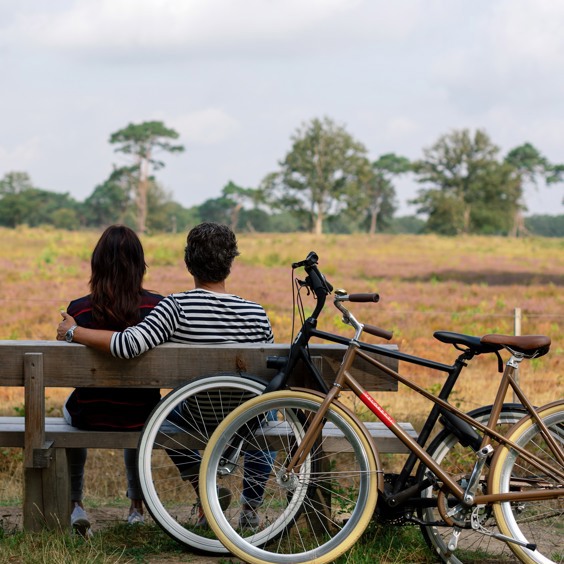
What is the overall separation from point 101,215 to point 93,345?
346ft

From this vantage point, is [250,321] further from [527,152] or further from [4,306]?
[527,152]

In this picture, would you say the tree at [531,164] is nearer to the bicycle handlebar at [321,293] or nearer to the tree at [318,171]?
the tree at [318,171]

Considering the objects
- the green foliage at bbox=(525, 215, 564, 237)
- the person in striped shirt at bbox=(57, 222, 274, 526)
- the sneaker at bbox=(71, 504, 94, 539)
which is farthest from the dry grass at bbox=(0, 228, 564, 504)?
the green foliage at bbox=(525, 215, 564, 237)

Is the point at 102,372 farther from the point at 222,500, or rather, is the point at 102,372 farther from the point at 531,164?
the point at 531,164

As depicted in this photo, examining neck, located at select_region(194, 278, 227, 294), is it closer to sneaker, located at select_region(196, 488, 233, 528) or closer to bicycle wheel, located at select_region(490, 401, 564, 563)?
sneaker, located at select_region(196, 488, 233, 528)

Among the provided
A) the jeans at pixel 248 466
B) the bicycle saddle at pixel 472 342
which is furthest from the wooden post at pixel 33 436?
the bicycle saddle at pixel 472 342

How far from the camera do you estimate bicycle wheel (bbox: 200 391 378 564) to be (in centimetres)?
322

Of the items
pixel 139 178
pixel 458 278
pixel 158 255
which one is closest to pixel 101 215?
pixel 139 178

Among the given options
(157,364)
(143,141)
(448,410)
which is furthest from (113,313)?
(143,141)

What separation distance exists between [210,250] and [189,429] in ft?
2.26

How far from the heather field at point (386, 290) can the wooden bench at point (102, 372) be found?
1732 mm

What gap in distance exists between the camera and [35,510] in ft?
11.8

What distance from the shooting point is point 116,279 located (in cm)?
378

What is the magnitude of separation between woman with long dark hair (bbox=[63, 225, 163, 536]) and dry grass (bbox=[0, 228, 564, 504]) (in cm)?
167
